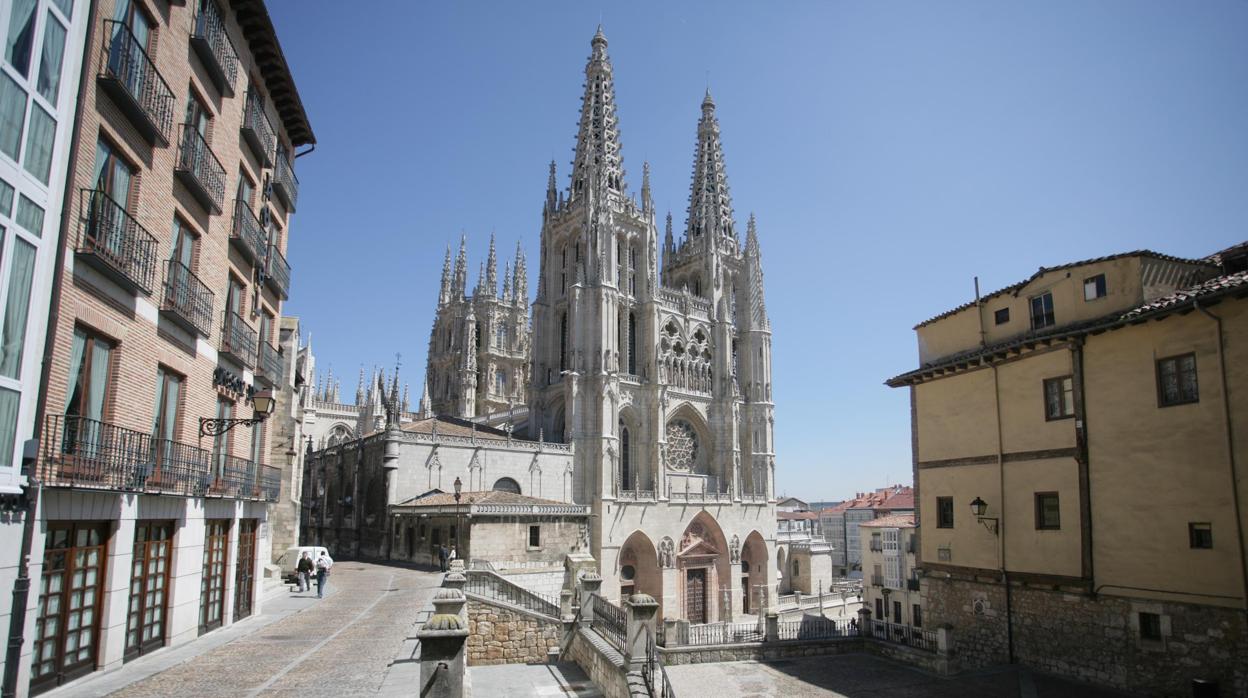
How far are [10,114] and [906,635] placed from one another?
22314 mm

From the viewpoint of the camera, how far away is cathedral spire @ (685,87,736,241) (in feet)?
202

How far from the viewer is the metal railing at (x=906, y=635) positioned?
19.2 metres

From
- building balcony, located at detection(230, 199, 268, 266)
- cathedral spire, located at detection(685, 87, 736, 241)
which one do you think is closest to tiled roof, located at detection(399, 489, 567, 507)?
building balcony, located at detection(230, 199, 268, 266)

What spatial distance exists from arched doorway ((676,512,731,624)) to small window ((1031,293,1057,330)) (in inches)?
1359

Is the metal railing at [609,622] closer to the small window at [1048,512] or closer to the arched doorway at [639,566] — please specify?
the small window at [1048,512]

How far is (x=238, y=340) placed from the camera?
50.9 feet

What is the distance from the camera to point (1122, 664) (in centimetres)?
1495

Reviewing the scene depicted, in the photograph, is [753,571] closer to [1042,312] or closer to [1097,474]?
[1042,312]

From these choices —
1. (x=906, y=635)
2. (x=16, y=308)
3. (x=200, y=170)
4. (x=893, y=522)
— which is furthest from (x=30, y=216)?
(x=893, y=522)

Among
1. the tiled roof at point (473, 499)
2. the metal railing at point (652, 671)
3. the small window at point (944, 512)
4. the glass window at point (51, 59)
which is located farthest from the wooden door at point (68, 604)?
the tiled roof at point (473, 499)

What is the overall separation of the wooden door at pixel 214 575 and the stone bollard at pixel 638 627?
7.88 metres

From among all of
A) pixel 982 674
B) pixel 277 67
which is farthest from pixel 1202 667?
pixel 277 67

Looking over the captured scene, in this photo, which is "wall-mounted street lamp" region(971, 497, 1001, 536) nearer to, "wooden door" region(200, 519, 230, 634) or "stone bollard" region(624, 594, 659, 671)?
"stone bollard" region(624, 594, 659, 671)

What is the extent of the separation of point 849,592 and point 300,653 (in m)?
49.5
